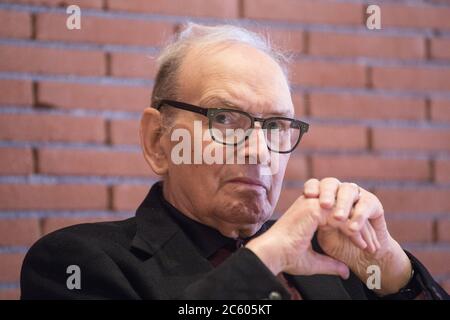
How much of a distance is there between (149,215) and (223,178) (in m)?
→ 0.21

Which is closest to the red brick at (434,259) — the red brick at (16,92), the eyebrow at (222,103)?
the eyebrow at (222,103)

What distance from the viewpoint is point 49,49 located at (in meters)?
1.95

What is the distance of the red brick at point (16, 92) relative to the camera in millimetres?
1920

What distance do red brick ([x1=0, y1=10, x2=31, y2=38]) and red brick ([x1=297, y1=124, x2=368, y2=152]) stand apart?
92cm

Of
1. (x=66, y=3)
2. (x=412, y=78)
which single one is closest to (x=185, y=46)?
(x=66, y=3)

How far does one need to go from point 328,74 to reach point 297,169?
0.34 meters

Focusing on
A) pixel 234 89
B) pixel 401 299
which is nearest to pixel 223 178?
pixel 234 89

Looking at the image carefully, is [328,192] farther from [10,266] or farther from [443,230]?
[443,230]

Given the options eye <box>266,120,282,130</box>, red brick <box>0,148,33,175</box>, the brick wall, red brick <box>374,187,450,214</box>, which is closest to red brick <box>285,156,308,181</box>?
the brick wall

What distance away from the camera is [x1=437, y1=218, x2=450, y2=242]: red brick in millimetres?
2312

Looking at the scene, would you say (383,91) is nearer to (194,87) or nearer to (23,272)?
(194,87)

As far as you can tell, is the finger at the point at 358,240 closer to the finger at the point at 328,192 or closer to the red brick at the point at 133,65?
the finger at the point at 328,192

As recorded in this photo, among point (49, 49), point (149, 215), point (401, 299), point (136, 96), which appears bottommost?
point (401, 299)
